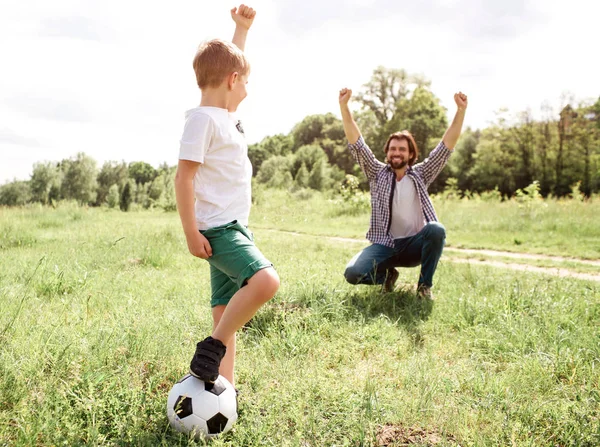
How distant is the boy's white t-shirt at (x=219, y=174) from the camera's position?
2428mm

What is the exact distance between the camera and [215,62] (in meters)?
2.45

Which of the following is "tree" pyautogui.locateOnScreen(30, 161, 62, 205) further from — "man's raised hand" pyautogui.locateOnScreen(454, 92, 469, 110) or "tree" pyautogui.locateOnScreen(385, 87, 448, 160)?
"man's raised hand" pyautogui.locateOnScreen(454, 92, 469, 110)

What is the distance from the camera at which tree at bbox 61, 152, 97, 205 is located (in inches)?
2277

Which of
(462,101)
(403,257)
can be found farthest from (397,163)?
(403,257)

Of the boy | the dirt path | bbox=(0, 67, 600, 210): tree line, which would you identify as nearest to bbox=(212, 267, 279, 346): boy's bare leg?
the boy

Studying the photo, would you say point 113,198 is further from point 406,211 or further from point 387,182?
point 406,211

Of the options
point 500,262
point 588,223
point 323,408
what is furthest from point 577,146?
point 323,408

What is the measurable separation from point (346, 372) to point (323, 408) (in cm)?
50

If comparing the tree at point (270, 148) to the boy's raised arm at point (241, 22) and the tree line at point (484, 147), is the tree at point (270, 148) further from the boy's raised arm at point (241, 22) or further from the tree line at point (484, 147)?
the boy's raised arm at point (241, 22)

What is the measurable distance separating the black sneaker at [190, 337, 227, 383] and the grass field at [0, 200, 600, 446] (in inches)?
12.6

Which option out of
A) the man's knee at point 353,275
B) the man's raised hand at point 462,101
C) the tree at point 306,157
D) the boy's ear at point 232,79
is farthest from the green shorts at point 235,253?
the tree at point 306,157

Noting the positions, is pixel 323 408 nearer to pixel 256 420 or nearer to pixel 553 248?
pixel 256 420

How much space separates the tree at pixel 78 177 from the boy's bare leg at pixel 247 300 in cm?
6062

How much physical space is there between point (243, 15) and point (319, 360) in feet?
8.12
